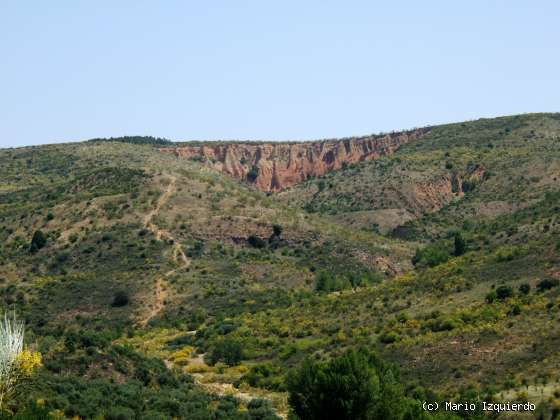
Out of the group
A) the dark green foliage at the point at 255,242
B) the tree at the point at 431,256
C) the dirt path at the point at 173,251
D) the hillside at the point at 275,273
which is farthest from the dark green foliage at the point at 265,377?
the dark green foliage at the point at 255,242

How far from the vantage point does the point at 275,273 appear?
87.6 metres

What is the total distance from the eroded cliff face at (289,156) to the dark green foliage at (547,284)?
4626 inches

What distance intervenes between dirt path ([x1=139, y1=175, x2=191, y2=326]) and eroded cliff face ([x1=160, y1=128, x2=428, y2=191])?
68.1m

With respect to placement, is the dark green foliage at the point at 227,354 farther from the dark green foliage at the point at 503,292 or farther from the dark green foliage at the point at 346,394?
the dark green foliage at the point at 346,394

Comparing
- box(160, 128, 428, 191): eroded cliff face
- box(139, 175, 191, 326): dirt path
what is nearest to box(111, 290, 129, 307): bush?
box(139, 175, 191, 326): dirt path

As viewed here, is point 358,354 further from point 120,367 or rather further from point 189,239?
point 189,239

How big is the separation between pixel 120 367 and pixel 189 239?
50.2 m

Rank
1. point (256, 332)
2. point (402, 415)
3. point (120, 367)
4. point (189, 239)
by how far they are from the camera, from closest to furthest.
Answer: point (402, 415) < point (120, 367) < point (256, 332) < point (189, 239)

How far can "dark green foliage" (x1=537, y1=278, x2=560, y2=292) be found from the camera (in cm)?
5525

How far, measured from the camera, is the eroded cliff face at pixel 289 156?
17588 cm

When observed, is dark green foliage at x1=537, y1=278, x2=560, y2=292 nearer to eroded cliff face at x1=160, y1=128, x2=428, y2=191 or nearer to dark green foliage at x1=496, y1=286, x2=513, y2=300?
dark green foliage at x1=496, y1=286, x2=513, y2=300

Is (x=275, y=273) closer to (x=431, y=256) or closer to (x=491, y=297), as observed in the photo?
(x=431, y=256)

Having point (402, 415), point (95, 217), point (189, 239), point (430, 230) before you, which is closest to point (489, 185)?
point (430, 230)

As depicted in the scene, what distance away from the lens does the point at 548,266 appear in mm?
60000
